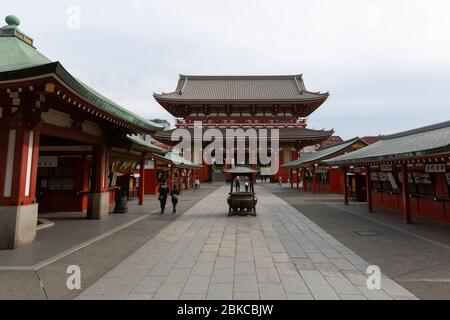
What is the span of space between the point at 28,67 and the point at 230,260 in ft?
19.6

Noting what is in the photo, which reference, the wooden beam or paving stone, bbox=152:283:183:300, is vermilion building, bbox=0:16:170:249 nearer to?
the wooden beam

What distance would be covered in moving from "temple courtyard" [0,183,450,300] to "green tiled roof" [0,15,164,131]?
12.8 ft

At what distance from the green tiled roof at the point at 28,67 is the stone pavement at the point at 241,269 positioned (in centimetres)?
422

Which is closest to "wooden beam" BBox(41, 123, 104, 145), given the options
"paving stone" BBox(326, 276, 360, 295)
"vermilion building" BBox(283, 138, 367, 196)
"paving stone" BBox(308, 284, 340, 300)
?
"paving stone" BBox(308, 284, 340, 300)

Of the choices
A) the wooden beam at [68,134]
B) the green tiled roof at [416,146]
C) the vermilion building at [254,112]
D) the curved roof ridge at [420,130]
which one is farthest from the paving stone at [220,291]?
the vermilion building at [254,112]

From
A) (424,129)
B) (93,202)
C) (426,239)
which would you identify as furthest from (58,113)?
(424,129)

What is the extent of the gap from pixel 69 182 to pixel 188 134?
23356 mm

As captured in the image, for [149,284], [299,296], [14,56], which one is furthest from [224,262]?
[14,56]

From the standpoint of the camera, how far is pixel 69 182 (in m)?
12.2

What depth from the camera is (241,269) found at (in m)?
5.24

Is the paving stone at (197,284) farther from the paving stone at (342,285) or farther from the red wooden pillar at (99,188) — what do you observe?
the red wooden pillar at (99,188)
